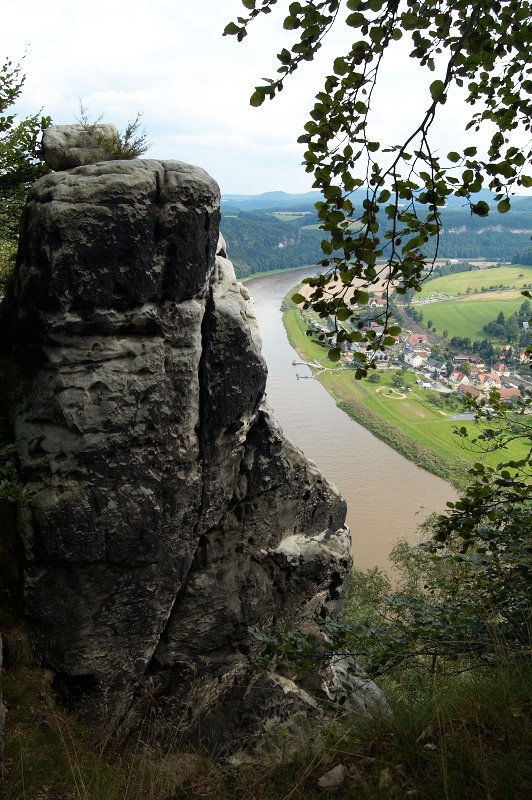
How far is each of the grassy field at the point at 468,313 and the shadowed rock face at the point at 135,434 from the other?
52.2m

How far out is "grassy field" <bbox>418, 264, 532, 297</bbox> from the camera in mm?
78000

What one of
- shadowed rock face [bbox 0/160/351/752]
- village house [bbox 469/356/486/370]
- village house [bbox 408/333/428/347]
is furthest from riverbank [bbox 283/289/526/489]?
shadowed rock face [bbox 0/160/351/752]

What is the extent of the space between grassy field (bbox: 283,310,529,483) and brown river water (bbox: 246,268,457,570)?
2.26 ft

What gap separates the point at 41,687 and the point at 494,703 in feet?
14.2

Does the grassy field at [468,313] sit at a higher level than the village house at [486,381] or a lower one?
higher

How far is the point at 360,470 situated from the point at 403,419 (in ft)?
28.8

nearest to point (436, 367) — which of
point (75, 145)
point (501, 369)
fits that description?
point (501, 369)

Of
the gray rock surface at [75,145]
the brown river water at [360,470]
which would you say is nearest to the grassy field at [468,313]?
the brown river water at [360,470]

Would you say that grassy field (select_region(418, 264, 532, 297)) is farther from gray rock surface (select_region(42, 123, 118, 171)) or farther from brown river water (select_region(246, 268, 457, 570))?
gray rock surface (select_region(42, 123, 118, 171))

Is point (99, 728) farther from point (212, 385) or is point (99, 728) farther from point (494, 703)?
point (494, 703)

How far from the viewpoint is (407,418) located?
113 feet

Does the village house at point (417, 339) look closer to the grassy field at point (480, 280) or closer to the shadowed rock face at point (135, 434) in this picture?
the grassy field at point (480, 280)

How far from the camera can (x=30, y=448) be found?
580 centimetres

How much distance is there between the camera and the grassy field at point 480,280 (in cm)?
7800
